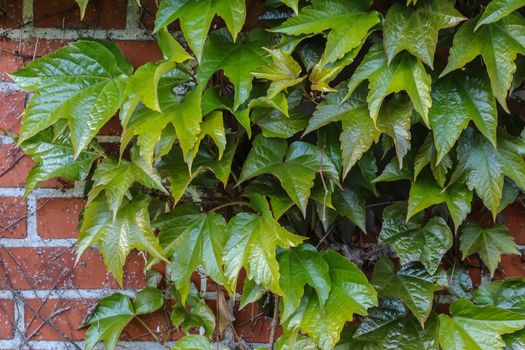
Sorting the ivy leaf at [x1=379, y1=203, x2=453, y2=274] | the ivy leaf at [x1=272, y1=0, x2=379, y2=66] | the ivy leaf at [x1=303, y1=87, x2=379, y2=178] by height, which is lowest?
the ivy leaf at [x1=379, y1=203, x2=453, y2=274]

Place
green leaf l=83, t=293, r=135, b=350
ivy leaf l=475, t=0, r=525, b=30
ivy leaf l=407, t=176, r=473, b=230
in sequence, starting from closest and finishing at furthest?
Answer: ivy leaf l=475, t=0, r=525, b=30
ivy leaf l=407, t=176, r=473, b=230
green leaf l=83, t=293, r=135, b=350

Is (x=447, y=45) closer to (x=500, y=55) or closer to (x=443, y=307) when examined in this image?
(x=500, y=55)

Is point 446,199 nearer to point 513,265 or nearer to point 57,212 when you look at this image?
point 513,265

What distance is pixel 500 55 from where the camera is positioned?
755 mm

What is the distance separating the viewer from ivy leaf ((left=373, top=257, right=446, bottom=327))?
854mm

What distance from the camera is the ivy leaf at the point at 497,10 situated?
0.73 meters

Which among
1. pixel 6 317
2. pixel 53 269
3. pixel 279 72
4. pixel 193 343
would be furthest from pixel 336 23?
pixel 6 317

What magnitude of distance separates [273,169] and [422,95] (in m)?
0.23

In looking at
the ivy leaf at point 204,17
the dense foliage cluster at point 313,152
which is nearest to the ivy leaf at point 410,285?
the dense foliage cluster at point 313,152

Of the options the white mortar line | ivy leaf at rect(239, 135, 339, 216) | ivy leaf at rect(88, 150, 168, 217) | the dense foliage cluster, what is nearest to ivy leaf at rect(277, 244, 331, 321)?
the dense foliage cluster

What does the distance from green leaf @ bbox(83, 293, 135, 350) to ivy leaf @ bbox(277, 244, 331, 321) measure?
0.30m

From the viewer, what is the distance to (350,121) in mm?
796

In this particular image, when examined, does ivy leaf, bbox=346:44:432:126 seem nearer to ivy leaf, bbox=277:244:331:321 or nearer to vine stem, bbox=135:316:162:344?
ivy leaf, bbox=277:244:331:321

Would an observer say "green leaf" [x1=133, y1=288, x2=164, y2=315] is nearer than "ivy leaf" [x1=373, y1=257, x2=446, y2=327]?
No
